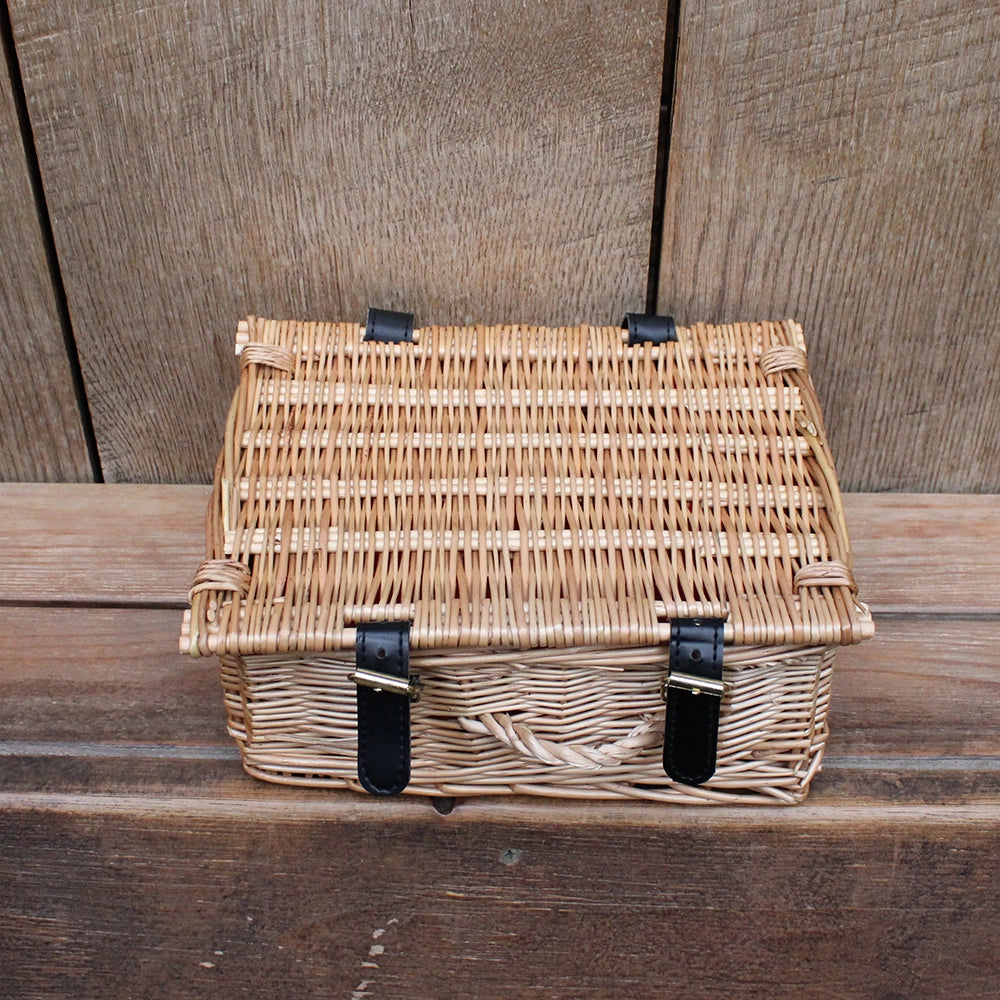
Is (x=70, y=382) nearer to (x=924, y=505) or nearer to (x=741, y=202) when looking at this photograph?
(x=741, y=202)

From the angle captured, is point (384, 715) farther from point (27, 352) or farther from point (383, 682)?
point (27, 352)

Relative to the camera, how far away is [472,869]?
2.41ft

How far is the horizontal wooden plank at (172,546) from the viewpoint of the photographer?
98 centimetres

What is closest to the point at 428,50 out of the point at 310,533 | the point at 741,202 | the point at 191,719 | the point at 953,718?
the point at 741,202

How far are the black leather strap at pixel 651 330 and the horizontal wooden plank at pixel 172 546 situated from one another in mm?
358

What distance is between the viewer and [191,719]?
33.7 inches

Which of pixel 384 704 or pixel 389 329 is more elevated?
pixel 389 329

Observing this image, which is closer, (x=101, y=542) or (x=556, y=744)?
(x=556, y=744)

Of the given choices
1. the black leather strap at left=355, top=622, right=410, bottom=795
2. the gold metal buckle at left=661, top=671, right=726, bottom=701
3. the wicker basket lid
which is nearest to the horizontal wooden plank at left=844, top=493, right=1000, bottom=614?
the wicker basket lid

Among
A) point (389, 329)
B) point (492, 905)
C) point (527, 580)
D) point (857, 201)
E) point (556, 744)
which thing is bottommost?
point (492, 905)

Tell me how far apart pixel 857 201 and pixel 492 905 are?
0.79m

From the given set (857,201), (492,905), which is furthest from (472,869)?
(857,201)

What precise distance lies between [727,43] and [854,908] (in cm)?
80

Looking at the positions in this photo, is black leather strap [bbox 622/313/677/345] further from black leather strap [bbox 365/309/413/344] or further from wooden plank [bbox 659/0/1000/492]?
black leather strap [bbox 365/309/413/344]
